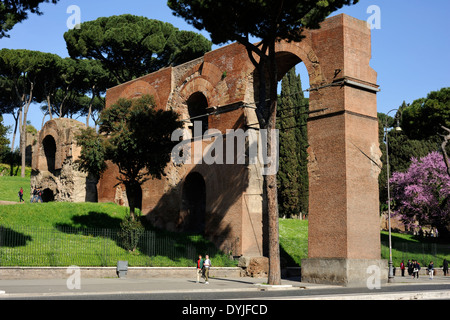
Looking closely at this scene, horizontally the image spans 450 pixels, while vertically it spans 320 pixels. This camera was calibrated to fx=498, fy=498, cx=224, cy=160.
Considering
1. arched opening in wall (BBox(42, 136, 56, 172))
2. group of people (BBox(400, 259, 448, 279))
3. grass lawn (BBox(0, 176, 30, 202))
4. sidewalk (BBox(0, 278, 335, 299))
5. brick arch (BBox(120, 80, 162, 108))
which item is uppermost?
brick arch (BBox(120, 80, 162, 108))

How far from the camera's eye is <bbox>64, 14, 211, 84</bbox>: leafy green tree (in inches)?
1620

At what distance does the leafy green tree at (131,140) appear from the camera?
20391 millimetres

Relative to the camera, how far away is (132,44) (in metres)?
41.6

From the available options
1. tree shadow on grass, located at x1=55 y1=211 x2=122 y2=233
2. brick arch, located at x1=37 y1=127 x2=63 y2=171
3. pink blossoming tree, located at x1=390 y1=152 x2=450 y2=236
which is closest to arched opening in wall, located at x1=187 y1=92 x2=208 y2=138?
tree shadow on grass, located at x1=55 y1=211 x2=122 y2=233

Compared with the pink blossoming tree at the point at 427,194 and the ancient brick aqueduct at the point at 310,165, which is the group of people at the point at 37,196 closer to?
the ancient brick aqueduct at the point at 310,165

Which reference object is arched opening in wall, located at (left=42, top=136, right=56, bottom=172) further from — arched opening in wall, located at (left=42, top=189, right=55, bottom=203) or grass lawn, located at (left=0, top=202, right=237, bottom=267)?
grass lawn, located at (left=0, top=202, right=237, bottom=267)

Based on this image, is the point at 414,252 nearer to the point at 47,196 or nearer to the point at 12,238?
the point at 47,196

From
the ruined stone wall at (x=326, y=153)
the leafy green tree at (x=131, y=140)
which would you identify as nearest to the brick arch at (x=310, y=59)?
the ruined stone wall at (x=326, y=153)

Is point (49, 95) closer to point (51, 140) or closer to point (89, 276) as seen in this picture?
point (51, 140)

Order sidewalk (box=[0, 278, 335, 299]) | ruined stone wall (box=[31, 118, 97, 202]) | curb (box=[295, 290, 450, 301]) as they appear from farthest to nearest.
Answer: ruined stone wall (box=[31, 118, 97, 202]) → sidewalk (box=[0, 278, 335, 299]) → curb (box=[295, 290, 450, 301])

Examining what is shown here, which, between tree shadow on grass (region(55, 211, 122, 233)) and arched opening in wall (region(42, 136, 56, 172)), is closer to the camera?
tree shadow on grass (region(55, 211, 122, 233))

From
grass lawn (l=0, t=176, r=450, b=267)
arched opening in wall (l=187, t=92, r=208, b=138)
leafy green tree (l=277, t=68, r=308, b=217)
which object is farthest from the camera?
leafy green tree (l=277, t=68, r=308, b=217)

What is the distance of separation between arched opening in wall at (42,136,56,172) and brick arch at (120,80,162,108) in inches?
246

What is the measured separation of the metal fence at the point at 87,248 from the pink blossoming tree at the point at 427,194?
73.7ft
